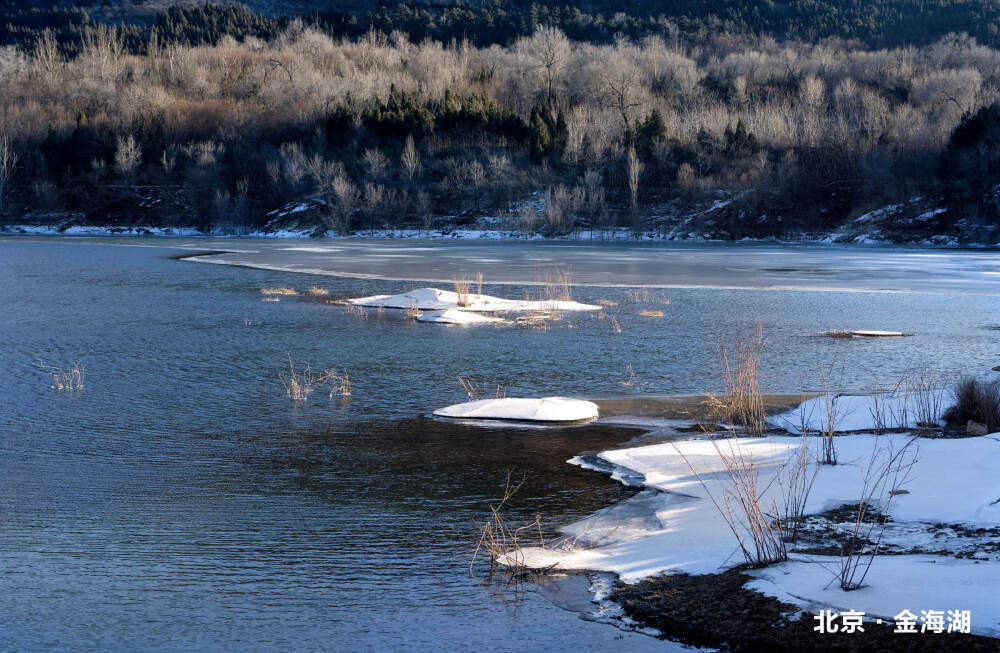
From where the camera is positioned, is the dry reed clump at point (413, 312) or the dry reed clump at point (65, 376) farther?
the dry reed clump at point (413, 312)

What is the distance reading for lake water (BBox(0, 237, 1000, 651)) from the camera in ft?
19.0

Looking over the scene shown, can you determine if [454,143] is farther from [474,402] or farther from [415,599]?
[415,599]

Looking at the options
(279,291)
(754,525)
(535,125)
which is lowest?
(754,525)

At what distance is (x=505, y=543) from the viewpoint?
6574 mm

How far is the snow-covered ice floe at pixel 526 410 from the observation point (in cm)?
1106

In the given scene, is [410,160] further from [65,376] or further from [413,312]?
[65,376]

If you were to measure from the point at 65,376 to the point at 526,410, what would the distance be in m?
6.32

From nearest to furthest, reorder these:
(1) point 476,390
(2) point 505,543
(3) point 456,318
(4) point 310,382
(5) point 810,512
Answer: (2) point 505,543 → (5) point 810,512 → (1) point 476,390 → (4) point 310,382 → (3) point 456,318

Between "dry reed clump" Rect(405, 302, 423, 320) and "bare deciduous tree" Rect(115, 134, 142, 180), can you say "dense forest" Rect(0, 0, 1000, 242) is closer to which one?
"bare deciduous tree" Rect(115, 134, 142, 180)

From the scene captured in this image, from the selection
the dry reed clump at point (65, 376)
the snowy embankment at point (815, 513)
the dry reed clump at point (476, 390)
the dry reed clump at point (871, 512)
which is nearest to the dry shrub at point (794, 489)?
the snowy embankment at point (815, 513)

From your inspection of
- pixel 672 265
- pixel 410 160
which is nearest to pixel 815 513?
pixel 672 265

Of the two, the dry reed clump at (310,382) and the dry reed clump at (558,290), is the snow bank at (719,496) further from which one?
the dry reed clump at (558,290)

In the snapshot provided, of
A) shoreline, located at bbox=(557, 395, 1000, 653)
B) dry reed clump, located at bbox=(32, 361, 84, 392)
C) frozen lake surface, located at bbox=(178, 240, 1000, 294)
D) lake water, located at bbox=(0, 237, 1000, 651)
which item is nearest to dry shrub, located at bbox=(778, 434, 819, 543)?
shoreline, located at bbox=(557, 395, 1000, 653)

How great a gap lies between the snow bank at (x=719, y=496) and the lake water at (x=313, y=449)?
533 millimetres
